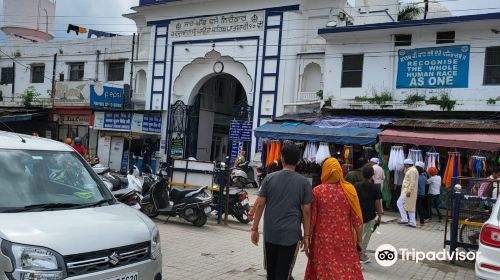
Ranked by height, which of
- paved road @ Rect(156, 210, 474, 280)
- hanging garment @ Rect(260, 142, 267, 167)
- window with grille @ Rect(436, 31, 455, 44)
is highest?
window with grille @ Rect(436, 31, 455, 44)

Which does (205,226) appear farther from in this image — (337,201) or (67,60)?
(67,60)

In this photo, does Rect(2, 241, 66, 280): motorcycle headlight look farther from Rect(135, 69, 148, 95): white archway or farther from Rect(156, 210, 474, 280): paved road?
Rect(135, 69, 148, 95): white archway

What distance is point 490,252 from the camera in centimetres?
545

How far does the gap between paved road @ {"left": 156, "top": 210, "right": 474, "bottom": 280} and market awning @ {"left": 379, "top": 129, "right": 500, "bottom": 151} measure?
4256 mm

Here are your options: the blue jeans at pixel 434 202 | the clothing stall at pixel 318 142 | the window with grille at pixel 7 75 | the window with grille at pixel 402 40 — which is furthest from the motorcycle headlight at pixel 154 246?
the window with grille at pixel 7 75

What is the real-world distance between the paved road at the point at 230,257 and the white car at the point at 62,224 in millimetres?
2057

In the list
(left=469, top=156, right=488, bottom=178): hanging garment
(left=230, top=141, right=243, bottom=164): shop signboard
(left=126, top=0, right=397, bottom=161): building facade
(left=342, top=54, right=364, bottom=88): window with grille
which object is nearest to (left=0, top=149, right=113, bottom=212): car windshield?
(left=469, top=156, right=488, bottom=178): hanging garment

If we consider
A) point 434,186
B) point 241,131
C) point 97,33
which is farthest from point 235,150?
point 97,33

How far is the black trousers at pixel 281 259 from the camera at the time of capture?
4.76m

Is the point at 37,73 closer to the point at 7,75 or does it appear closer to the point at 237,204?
the point at 7,75

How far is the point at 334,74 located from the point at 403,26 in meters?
3.21

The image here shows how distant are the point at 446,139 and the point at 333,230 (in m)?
10.9

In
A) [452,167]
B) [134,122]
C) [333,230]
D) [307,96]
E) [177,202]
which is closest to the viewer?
[333,230]

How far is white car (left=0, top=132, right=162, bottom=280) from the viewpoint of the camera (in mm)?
3517
